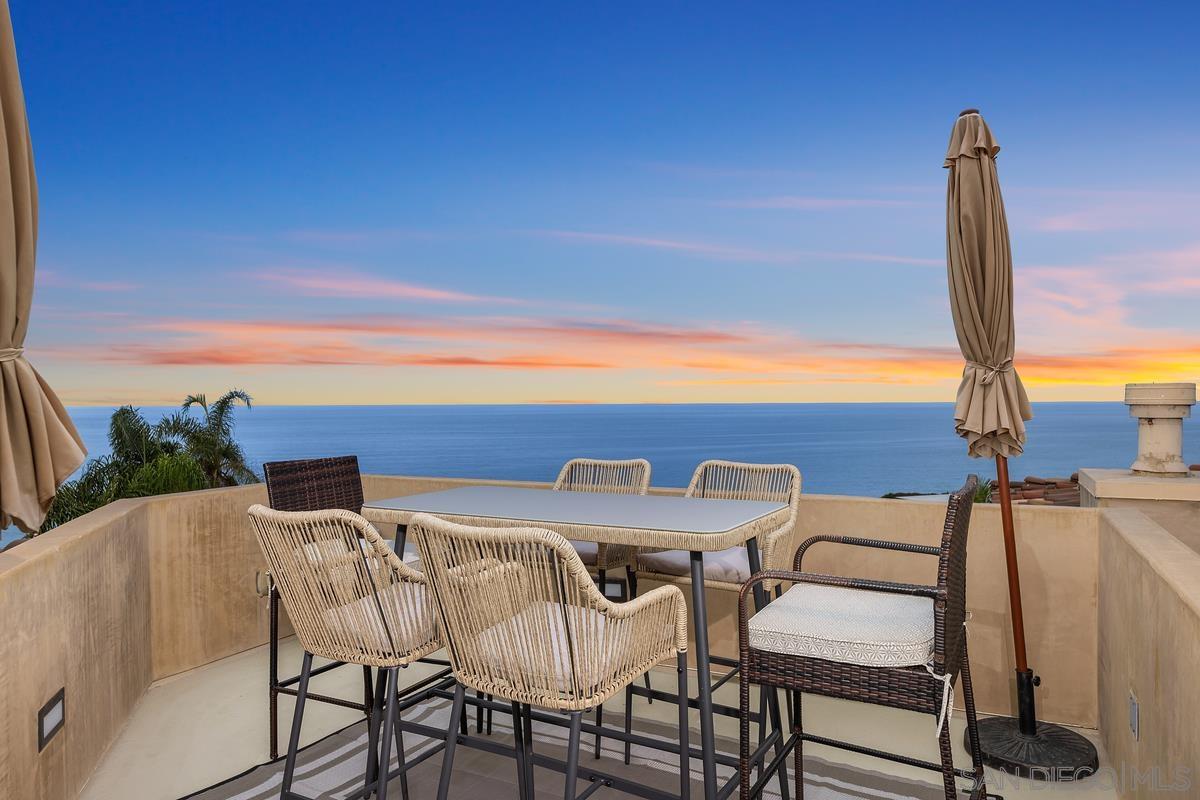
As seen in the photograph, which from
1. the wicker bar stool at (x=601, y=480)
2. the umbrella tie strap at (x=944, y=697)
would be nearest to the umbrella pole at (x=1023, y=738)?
the umbrella tie strap at (x=944, y=697)

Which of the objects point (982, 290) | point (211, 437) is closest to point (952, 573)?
point (982, 290)

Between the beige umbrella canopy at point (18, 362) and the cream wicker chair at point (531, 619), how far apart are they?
78 cm

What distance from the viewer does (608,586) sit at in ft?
12.5

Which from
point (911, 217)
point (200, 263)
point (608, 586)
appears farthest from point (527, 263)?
point (608, 586)

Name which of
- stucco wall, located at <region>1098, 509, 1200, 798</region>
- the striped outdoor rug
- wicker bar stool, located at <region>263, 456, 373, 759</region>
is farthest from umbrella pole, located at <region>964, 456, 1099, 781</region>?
wicker bar stool, located at <region>263, 456, 373, 759</region>

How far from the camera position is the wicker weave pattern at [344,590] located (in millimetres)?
2105

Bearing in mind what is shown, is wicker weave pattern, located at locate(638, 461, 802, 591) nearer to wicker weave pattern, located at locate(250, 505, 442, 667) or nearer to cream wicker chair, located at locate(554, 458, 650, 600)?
cream wicker chair, located at locate(554, 458, 650, 600)

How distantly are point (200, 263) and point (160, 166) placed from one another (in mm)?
2565

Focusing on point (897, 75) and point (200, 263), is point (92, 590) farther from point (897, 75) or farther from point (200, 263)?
point (200, 263)

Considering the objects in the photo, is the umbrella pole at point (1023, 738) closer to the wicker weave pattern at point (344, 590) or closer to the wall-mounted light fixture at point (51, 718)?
the wicker weave pattern at point (344, 590)

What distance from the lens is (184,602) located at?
12.9 ft

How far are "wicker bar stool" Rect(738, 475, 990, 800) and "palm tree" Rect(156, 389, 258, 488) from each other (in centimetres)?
1188

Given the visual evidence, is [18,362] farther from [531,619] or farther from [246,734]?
[246,734]

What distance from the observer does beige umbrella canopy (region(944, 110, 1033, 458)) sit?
9.53 feet
